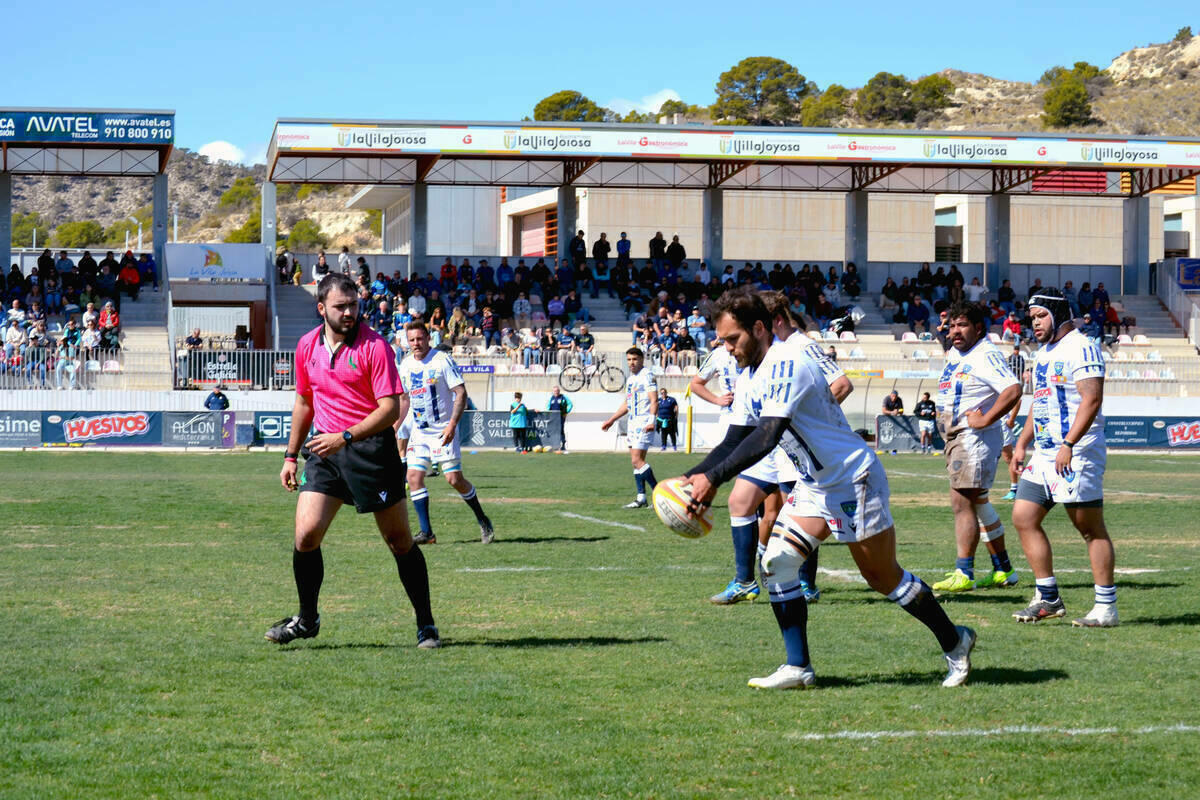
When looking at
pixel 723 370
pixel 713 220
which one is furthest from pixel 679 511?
pixel 713 220

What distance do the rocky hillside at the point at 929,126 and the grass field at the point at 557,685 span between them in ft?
300

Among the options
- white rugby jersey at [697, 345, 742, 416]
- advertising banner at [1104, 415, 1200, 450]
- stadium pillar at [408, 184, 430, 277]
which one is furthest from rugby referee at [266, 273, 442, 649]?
stadium pillar at [408, 184, 430, 277]

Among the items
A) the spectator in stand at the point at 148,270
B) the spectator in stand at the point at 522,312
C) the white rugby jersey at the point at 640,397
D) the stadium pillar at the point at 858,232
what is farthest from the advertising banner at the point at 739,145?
the white rugby jersey at the point at 640,397

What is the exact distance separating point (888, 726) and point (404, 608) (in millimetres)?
4308

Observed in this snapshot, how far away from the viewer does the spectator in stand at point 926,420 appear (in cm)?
3734

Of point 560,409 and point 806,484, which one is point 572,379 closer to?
point 560,409

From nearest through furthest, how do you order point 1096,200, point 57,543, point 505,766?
point 505,766 < point 57,543 < point 1096,200

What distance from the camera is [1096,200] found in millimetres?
68750

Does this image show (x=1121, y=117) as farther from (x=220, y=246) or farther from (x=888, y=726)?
(x=888, y=726)

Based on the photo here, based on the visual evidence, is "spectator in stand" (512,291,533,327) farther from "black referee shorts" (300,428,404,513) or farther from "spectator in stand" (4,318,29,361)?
"black referee shorts" (300,428,404,513)

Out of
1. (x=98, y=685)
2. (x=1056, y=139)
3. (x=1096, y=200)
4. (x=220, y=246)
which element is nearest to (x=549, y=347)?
(x=220, y=246)

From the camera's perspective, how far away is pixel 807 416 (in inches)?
257

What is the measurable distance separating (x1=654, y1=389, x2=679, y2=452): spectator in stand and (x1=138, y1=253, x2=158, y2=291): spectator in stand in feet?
61.3

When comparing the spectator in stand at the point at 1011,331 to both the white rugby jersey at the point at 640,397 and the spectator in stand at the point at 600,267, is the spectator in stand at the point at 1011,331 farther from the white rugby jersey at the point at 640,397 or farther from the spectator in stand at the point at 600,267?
the white rugby jersey at the point at 640,397
